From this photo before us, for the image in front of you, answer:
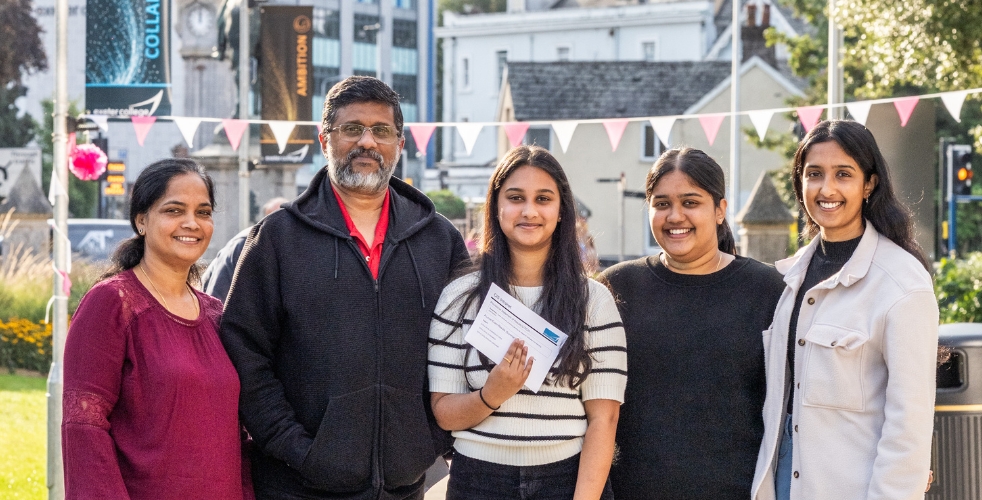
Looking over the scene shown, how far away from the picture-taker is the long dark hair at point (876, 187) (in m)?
3.26

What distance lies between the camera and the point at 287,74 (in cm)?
1992

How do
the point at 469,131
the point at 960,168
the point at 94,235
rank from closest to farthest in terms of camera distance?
the point at 469,131, the point at 960,168, the point at 94,235

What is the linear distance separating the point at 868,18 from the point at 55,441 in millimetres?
10091

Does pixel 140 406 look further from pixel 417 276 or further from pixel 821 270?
pixel 821 270

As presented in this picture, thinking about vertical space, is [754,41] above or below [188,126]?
above

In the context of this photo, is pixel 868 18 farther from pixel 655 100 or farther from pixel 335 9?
pixel 335 9

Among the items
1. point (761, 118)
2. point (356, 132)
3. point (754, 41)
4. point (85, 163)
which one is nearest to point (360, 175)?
point (356, 132)

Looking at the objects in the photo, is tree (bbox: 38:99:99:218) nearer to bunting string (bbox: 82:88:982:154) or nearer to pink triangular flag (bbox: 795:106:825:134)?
bunting string (bbox: 82:88:982:154)

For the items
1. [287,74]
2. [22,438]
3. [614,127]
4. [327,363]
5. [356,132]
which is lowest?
[22,438]

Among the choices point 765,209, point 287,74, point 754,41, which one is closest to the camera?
point 765,209

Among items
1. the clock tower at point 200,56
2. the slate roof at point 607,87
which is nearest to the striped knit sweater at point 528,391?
the clock tower at point 200,56

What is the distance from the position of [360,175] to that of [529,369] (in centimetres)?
85

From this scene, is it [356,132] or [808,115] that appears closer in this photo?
[356,132]

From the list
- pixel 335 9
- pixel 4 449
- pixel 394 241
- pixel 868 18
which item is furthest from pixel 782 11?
pixel 394 241
